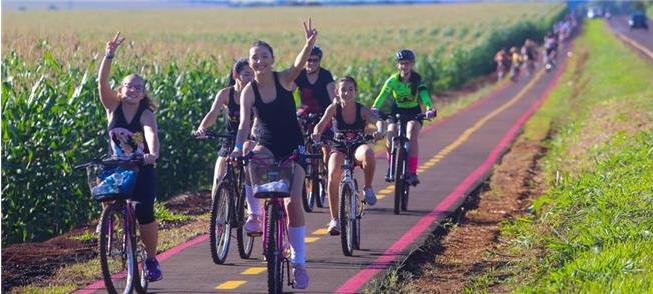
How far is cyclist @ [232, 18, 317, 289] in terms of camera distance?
34.3 ft

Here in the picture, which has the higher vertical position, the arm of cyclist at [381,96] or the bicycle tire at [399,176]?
the arm of cyclist at [381,96]

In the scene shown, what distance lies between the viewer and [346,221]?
42.1 feet

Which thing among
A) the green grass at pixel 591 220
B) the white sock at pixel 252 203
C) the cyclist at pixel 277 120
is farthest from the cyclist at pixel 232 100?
the green grass at pixel 591 220

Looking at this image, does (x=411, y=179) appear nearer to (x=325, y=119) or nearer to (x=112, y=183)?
(x=325, y=119)

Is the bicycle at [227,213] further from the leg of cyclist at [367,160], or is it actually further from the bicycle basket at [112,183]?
the leg of cyclist at [367,160]

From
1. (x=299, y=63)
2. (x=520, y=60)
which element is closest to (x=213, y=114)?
(x=299, y=63)

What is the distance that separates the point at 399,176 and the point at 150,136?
19.4 ft

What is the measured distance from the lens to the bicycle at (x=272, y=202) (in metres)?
10.1

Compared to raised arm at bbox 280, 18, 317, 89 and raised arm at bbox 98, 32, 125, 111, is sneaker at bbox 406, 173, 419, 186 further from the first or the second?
raised arm at bbox 98, 32, 125, 111

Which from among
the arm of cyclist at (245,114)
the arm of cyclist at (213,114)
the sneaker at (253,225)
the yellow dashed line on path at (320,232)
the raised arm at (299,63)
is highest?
the raised arm at (299,63)

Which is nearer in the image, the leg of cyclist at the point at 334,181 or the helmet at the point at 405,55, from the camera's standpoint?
the leg of cyclist at the point at 334,181

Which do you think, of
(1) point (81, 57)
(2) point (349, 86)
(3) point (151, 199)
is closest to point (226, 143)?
(2) point (349, 86)

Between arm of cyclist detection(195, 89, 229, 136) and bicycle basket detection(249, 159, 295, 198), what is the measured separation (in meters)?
2.51

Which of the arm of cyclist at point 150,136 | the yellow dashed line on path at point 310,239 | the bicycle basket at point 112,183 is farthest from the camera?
the yellow dashed line on path at point 310,239
